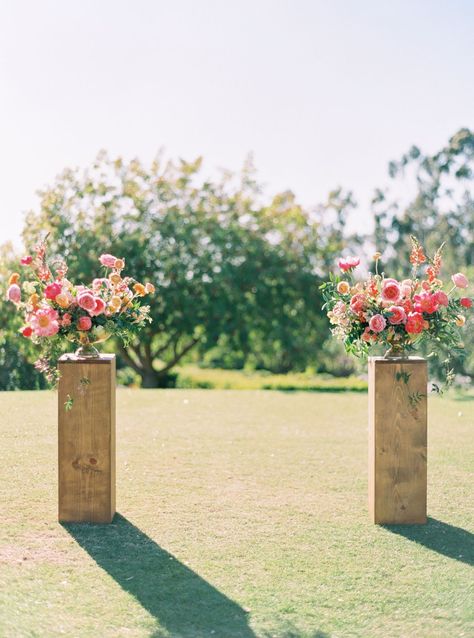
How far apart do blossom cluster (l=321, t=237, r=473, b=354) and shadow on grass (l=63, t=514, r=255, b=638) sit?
72.7 inches

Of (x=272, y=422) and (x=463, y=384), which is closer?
(x=272, y=422)

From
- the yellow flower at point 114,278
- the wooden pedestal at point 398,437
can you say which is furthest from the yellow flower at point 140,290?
the wooden pedestal at point 398,437

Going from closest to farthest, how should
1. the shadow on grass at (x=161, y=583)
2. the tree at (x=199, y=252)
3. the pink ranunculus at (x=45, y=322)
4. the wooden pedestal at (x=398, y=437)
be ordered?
the shadow on grass at (x=161, y=583) < the pink ranunculus at (x=45, y=322) < the wooden pedestal at (x=398, y=437) < the tree at (x=199, y=252)

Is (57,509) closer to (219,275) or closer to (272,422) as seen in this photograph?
(272,422)

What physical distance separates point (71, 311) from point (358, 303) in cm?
185

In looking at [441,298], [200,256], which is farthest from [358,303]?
[200,256]

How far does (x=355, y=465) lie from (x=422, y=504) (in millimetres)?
1884

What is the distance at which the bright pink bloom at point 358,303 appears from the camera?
16.5 ft

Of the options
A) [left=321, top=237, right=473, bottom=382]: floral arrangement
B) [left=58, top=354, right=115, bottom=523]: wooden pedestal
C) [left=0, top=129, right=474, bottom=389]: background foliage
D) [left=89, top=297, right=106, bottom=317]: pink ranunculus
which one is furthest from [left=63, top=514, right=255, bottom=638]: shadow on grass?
[left=0, top=129, right=474, bottom=389]: background foliage

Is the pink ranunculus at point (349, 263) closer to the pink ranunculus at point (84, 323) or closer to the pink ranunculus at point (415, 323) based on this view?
the pink ranunculus at point (415, 323)

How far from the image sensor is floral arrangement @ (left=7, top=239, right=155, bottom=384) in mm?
4875

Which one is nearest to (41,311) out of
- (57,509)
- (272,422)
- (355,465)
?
(57,509)

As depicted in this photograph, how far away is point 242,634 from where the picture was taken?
343 centimetres

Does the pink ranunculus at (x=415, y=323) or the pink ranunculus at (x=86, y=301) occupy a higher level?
the pink ranunculus at (x=86, y=301)
